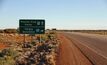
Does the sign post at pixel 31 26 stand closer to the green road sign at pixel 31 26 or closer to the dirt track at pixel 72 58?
the green road sign at pixel 31 26

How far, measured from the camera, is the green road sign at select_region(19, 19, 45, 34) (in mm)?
32531

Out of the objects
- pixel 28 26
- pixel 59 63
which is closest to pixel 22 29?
pixel 28 26

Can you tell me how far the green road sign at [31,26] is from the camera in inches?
1281

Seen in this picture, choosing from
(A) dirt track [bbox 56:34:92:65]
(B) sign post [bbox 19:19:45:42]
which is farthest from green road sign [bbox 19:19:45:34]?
(A) dirt track [bbox 56:34:92:65]

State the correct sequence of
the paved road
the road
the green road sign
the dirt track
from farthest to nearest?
the green road sign → the paved road → the road → the dirt track

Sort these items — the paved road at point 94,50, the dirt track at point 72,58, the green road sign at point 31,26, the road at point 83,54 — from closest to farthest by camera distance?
Result: the dirt track at point 72,58 → the road at point 83,54 → the paved road at point 94,50 → the green road sign at point 31,26

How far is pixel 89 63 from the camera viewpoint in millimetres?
17016

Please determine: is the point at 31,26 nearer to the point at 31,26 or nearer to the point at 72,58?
the point at 31,26

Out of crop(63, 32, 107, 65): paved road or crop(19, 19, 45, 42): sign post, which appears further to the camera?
crop(19, 19, 45, 42): sign post

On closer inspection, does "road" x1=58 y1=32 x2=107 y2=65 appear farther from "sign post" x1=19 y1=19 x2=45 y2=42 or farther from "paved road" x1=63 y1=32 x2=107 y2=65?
"sign post" x1=19 y1=19 x2=45 y2=42

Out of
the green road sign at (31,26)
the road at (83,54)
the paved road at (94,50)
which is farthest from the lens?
the green road sign at (31,26)

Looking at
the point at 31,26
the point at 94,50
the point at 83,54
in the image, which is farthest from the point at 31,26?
the point at 83,54

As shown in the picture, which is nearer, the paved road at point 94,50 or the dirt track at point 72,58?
the dirt track at point 72,58

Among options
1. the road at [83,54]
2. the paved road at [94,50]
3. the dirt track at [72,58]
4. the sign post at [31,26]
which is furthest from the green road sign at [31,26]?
the dirt track at [72,58]
